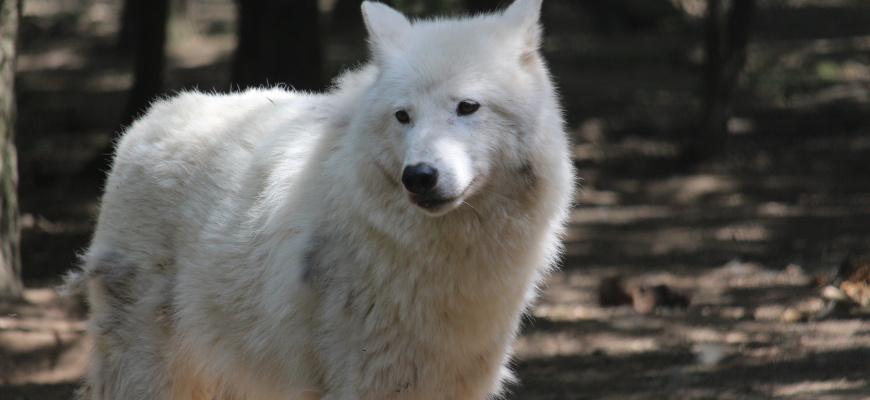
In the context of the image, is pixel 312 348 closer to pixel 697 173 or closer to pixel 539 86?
pixel 539 86

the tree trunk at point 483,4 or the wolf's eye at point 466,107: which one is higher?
the wolf's eye at point 466,107

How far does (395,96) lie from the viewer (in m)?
3.23

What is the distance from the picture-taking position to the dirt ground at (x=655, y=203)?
566 cm

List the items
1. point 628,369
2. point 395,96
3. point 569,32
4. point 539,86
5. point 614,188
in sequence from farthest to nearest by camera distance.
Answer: point 569,32, point 614,188, point 628,369, point 539,86, point 395,96

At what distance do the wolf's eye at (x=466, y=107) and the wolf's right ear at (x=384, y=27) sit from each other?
1.40 ft

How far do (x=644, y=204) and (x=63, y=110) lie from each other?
30.6ft

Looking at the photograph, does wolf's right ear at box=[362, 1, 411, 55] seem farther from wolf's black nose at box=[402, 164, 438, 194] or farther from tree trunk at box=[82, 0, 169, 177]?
tree trunk at box=[82, 0, 169, 177]

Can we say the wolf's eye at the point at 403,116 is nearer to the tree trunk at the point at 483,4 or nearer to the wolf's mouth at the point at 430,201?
the wolf's mouth at the point at 430,201

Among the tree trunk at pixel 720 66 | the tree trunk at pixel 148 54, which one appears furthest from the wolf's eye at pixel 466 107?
the tree trunk at pixel 720 66

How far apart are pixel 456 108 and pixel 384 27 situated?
1.85ft

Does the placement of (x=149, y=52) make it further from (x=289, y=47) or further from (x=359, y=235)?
(x=359, y=235)

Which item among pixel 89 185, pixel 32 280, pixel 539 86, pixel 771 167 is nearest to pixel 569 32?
pixel 771 167

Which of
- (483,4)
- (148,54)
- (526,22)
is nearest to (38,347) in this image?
(526,22)

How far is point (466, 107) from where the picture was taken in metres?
3.17
